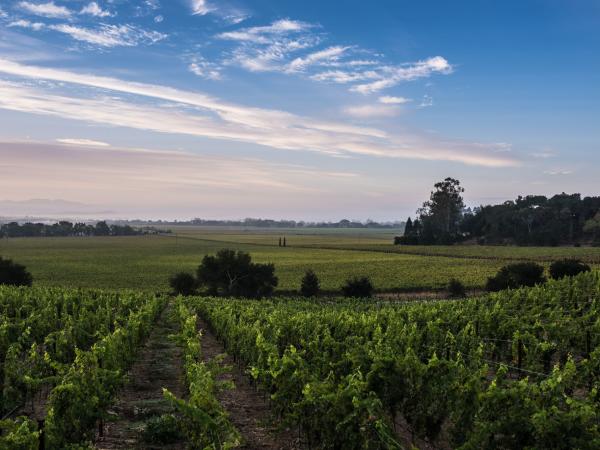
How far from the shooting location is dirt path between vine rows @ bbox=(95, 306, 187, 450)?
10875mm

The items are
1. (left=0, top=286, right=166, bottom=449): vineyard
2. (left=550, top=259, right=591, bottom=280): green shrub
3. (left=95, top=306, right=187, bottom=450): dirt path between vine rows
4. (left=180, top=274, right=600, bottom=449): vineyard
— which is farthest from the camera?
(left=550, top=259, right=591, bottom=280): green shrub

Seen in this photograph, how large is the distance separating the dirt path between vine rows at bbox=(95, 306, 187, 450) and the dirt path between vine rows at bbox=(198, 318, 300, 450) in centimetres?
138

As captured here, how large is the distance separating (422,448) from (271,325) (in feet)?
30.1

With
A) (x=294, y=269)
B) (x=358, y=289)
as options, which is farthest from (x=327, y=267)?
(x=358, y=289)

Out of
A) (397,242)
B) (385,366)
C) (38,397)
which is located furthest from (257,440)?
(397,242)

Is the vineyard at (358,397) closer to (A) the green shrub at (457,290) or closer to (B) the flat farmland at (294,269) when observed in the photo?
(A) the green shrub at (457,290)

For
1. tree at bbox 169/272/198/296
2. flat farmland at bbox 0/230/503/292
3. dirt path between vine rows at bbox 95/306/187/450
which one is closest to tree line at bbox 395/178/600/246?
flat farmland at bbox 0/230/503/292

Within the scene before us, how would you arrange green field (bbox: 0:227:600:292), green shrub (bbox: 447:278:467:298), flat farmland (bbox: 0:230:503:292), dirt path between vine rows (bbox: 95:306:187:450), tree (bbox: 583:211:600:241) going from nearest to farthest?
dirt path between vine rows (bbox: 95:306:187:450), green shrub (bbox: 447:278:467:298), flat farmland (bbox: 0:230:503:292), green field (bbox: 0:227:600:292), tree (bbox: 583:211:600:241)

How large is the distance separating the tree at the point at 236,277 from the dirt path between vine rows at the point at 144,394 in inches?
1259

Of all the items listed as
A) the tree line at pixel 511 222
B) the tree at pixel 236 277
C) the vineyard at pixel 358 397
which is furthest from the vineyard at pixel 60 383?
the tree line at pixel 511 222

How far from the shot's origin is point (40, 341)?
805 inches

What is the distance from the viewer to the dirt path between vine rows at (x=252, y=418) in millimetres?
10922

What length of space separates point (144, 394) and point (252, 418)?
3.88 m

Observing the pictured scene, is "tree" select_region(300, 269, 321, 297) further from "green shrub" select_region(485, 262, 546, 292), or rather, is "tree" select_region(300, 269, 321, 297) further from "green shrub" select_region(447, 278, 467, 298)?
"green shrub" select_region(485, 262, 546, 292)
